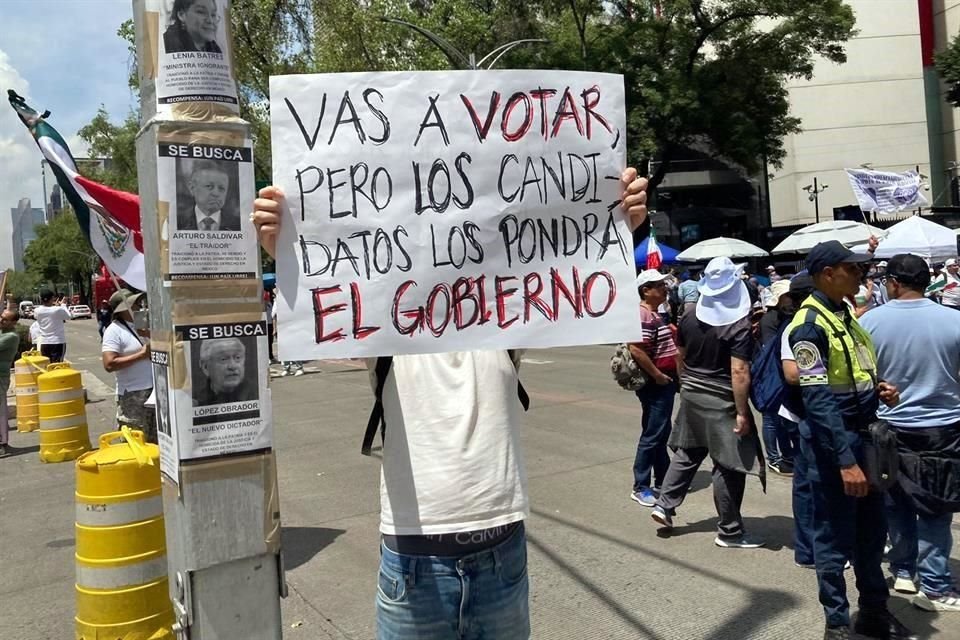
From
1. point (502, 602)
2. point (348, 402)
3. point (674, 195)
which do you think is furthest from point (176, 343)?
point (674, 195)

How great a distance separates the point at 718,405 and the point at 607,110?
10.6ft

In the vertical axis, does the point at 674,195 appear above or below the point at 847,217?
above

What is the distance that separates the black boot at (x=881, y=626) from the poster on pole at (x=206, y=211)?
10.9 feet

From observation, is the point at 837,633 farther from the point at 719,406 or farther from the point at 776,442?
the point at 776,442

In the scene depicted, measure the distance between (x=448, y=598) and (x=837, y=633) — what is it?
245 centimetres

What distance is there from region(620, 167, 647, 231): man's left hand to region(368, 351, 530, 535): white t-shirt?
73 centimetres

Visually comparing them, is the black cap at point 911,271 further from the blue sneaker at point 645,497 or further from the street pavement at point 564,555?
the blue sneaker at point 645,497

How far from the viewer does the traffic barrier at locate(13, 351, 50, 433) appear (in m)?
11.6

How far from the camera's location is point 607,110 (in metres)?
2.52

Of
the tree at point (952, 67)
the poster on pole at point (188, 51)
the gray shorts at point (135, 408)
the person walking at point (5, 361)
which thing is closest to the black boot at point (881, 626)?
the poster on pole at point (188, 51)

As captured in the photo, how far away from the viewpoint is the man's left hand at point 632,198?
2.51m

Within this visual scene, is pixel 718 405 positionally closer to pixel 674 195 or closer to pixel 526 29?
pixel 526 29

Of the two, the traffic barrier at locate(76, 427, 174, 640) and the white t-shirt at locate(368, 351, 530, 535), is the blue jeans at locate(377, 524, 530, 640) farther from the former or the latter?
the traffic barrier at locate(76, 427, 174, 640)

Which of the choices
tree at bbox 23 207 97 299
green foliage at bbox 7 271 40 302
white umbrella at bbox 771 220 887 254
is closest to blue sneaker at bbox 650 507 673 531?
white umbrella at bbox 771 220 887 254
